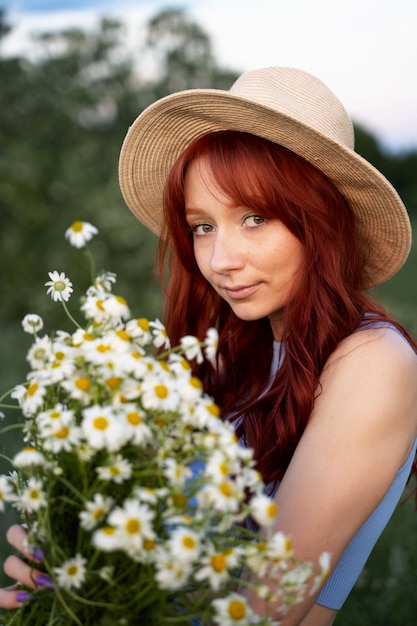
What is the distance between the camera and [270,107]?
1.74m

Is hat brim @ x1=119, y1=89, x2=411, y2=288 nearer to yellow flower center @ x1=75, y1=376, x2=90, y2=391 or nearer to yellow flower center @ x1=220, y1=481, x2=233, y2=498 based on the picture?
A: yellow flower center @ x1=75, y1=376, x2=90, y2=391

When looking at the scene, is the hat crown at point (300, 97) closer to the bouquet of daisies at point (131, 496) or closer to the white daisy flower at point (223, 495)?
the bouquet of daisies at point (131, 496)

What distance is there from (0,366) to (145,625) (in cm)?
693

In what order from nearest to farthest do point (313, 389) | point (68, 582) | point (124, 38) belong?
point (68, 582)
point (313, 389)
point (124, 38)

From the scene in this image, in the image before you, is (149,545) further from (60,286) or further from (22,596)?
(60,286)

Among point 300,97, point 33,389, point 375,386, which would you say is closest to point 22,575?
point 33,389

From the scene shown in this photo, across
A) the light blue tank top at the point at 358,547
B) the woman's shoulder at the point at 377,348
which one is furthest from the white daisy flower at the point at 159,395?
the light blue tank top at the point at 358,547

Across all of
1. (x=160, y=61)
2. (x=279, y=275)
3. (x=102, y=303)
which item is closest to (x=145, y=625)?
(x=102, y=303)

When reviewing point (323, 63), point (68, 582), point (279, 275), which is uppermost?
point (323, 63)

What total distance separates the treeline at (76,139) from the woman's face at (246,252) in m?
6.80

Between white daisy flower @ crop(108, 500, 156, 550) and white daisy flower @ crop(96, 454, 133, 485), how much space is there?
6 cm

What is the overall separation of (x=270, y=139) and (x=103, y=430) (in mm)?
1080

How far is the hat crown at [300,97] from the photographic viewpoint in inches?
72.1

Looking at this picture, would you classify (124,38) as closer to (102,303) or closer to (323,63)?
(323,63)
